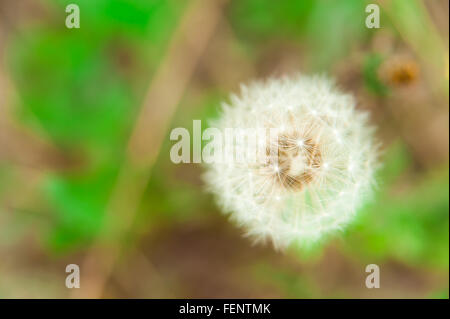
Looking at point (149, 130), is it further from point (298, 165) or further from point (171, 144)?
point (298, 165)

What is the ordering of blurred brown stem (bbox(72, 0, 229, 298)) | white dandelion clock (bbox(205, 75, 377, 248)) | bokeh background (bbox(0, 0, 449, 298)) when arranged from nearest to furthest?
white dandelion clock (bbox(205, 75, 377, 248))
bokeh background (bbox(0, 0, 449, 298))
blurred brown stem (bbox(72, 0, 229, 298))

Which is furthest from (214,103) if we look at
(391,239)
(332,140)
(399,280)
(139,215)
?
(399,280)

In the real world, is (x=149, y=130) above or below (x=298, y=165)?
above

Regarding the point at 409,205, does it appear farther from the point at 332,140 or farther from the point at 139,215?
the point at 139,215

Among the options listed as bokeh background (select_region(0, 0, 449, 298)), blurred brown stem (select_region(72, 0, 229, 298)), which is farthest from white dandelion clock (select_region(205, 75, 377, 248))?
blurred brown stem (select_region(72, 0, 229, 298))

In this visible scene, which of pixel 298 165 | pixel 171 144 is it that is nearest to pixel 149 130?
pixel 171 144

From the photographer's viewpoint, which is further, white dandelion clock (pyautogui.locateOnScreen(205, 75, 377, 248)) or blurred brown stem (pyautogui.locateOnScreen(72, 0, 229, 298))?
blurred brown stem (pyautogui.locateOnScreen(72, 0, 229, 298))

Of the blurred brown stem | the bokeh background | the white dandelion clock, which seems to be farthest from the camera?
the blurred brown stem

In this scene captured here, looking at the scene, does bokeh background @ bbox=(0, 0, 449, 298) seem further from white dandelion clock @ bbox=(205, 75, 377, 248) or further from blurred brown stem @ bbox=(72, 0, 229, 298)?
white dandelion clock @ bbox=(205, 75, 377, 248)
